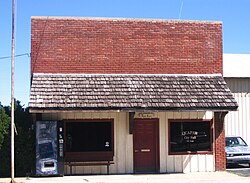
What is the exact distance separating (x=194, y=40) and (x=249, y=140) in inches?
434

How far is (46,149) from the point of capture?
1908 cm

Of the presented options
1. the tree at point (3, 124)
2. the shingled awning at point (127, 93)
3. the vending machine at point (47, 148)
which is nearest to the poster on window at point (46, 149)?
the vending machine at point (47, 148)

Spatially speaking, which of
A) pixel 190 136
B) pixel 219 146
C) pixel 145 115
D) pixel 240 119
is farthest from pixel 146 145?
pixel 240 119

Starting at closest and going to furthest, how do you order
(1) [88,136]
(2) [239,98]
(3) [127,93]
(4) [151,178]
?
1. (4) [151,178]
2. (3) [127,93]
3. (1) [88,136]
4. (2) [239,98]

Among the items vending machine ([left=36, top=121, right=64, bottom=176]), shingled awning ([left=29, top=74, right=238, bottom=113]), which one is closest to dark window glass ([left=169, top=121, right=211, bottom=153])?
shingled awning ([left=29, top=74, right=238, bottom=113])

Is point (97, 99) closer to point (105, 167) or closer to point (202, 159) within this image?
point (105, 167)

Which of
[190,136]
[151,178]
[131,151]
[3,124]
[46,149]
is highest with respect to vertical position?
[3,124]

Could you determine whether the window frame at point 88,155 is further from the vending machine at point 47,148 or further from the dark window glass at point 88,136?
the vending machine at point 47,148

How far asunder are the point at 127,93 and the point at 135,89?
47cm

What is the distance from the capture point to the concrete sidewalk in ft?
58.5

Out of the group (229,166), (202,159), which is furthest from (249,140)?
(202,159)

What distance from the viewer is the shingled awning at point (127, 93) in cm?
1883

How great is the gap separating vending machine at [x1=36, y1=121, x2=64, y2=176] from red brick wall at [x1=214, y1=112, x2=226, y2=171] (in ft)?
21.7

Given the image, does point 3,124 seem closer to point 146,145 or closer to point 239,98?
point 146,145
